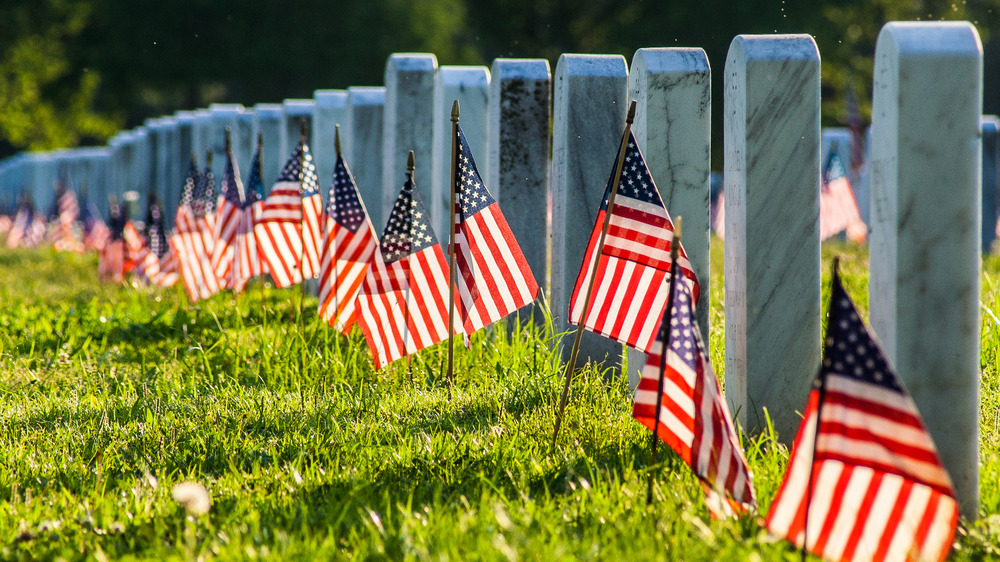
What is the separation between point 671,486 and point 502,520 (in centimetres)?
91

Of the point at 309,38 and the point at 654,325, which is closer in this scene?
the point at 654,325

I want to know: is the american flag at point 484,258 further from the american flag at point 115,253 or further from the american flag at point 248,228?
the american flag at point 115,253

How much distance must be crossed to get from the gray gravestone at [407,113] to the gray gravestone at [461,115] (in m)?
0.50

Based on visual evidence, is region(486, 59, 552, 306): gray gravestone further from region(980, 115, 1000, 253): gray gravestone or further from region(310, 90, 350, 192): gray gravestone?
region(980, 115, 1000, 253): gray gravestone

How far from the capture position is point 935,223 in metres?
3.18

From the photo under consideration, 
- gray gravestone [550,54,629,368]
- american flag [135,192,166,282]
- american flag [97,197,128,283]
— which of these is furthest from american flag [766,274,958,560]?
american flag [97,197,128,283]

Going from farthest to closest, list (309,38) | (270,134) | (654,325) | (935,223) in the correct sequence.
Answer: (309,38)
(270,134)
(654,325)
(935,223)

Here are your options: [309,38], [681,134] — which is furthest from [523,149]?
[309,38]

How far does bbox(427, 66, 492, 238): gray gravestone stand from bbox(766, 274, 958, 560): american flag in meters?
3.88

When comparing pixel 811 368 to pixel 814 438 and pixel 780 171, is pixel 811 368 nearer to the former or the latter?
pixel 780 171

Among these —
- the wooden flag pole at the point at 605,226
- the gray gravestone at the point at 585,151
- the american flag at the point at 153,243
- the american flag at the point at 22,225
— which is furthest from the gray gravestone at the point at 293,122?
the american flag at the point at 22,225

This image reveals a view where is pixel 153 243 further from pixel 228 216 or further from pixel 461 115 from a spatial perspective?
pixel 461 115

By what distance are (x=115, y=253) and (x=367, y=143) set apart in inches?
191

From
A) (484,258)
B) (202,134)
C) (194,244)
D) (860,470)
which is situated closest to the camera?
(860,470)
